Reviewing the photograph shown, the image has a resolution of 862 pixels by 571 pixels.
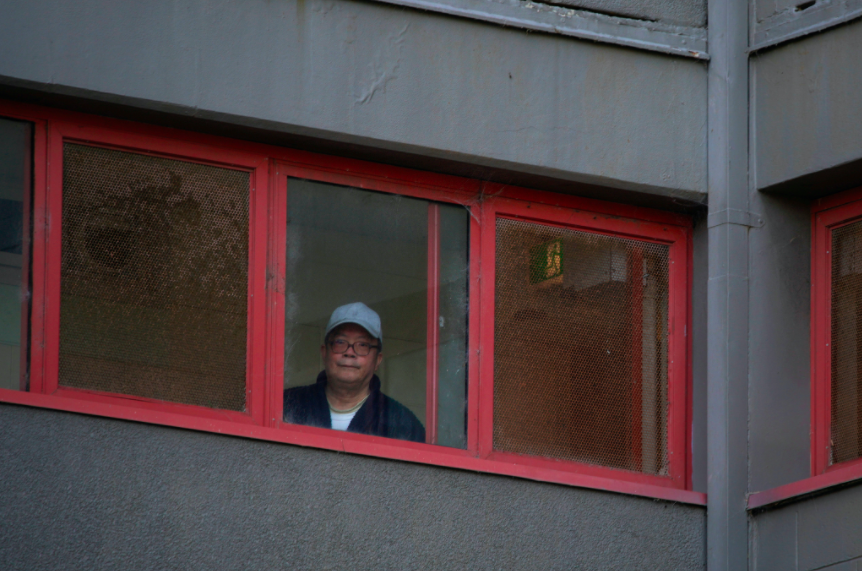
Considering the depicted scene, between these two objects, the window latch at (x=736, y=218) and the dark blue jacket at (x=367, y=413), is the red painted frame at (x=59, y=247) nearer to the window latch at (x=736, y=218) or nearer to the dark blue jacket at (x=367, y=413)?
the dark blue jacket at (x=367, y=413)

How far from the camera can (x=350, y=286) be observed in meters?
5.77

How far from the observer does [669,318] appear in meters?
6.29

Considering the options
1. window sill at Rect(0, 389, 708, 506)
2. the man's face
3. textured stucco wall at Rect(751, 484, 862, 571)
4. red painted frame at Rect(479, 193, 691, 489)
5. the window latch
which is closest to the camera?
window sill at Rect(0, 389, 708, 506)

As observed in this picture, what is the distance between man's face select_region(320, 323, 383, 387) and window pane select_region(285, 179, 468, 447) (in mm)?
45

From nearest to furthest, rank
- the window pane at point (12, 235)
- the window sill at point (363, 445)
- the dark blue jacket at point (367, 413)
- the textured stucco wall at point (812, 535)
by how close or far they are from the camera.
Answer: the window sill at point (363, 445) < the window pane at point (12, 235) < the textured stucco wall at point (812, 535) < the dark blue jacket at point (367, 413)

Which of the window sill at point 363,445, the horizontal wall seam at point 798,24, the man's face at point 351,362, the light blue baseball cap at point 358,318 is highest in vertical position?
the horizontal wall seam at point 798,24

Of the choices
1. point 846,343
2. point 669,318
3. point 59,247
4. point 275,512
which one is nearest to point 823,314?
point 846,343

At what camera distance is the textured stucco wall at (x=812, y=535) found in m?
5.29

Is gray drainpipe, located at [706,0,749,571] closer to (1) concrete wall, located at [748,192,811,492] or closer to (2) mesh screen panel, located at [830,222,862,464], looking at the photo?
(1) concrete wall, located at [748,192,811,492]

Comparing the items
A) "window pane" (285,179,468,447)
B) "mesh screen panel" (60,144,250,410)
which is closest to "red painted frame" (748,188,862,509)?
"window pane" (285,179,468,447)

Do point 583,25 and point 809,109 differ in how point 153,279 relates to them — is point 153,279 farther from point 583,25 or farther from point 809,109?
point 809,109

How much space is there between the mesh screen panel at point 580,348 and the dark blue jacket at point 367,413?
1.58 ft

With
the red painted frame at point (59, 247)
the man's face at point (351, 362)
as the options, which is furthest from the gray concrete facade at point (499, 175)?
the man's face at point (351, 362)

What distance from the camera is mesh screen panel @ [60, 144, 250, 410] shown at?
17.4 ft
